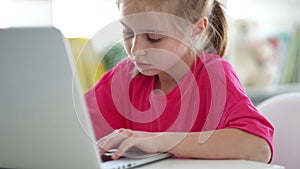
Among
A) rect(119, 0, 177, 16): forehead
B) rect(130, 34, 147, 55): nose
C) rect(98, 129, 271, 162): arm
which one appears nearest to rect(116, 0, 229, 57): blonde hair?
rect(119, 0, 177, 16): forehead

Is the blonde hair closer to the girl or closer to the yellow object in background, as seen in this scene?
the girl

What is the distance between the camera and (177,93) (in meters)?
1.02

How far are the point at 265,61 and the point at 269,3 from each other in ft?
1.01

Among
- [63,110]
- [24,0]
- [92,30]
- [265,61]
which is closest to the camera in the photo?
[63,110]

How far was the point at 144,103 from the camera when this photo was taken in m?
1.07

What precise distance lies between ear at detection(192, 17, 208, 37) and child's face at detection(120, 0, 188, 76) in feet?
0.16

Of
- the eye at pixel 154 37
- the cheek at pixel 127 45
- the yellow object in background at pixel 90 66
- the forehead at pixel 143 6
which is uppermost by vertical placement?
the forehead at pixel 143 6

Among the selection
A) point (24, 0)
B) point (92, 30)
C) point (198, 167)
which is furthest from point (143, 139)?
point (24, 0)

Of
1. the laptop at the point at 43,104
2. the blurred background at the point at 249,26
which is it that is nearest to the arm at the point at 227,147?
the laptop at the point at 43,104

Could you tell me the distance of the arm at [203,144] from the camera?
31.4 inches

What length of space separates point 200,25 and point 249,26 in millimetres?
1539

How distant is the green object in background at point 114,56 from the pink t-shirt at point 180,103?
0.4 inches

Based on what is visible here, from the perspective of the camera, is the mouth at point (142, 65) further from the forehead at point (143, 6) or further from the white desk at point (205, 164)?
the white desk at point (205, 164)

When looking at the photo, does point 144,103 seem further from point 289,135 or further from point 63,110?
point 63,110
